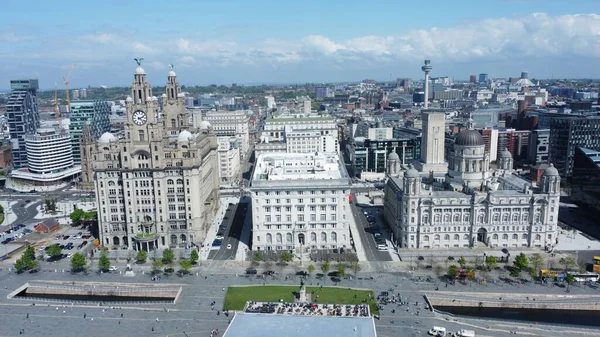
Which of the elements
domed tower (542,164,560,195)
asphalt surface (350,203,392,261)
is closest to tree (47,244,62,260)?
asphalt surface (350,203,392,261)

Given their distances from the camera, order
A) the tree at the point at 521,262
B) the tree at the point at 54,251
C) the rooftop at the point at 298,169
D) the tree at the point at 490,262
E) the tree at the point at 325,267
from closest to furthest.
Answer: the tree at the point at 521,262, the tree at the point at 490,262, the tree at the point at 325,267, the tree at the point at 54,251, the rooftop at the point at 298,169

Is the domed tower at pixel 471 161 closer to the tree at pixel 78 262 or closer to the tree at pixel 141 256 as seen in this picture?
the tree at pixel 141 256

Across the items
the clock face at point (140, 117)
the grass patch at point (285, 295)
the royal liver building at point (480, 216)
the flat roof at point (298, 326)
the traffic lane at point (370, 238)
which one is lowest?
the grass patch at point (285, 295)

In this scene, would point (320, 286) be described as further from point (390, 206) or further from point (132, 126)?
point (132, 126)

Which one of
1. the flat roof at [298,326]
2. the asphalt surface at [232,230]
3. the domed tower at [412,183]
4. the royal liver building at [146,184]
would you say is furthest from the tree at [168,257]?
the domed tower at [412,183]

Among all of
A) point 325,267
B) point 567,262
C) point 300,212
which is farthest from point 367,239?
point 567,262

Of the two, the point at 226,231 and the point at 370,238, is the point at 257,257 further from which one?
the point at 370,238
